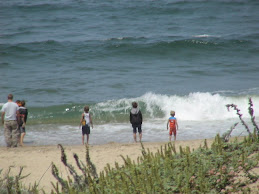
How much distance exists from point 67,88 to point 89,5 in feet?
66.5

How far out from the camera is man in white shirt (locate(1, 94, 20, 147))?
11773 millimetres

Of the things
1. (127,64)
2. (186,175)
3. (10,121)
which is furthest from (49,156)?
(127,64)

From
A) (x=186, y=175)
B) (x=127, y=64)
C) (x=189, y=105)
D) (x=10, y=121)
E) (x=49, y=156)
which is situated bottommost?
(x=49, y=156)

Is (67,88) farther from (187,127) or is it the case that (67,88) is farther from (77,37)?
(77,37)

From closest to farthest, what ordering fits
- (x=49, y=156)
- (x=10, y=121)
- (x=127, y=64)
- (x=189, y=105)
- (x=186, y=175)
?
(x=186, y=175)
(x=49, y=156)
(x=10, y=121)
(x=189, y=105)
(x=127, y=64)

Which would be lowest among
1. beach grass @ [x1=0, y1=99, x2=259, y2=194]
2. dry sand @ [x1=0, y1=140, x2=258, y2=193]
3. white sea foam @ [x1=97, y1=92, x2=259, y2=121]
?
dry sand @ [x1=0, y1=140, x2=258, y2=193]

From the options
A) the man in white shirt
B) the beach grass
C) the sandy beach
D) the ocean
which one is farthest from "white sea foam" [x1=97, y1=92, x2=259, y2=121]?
the beach grass

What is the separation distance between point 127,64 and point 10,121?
1420 centimetres

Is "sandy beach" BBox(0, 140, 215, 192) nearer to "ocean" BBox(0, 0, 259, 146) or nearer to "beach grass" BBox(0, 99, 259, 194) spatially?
"ocean" BBox(0, 0, 259, 146)

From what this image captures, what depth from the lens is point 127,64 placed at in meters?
25.3

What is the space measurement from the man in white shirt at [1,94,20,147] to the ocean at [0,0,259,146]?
3.63ft

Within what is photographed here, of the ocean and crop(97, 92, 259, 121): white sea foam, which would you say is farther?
crop(97, 92, 259, 121): white sea foam

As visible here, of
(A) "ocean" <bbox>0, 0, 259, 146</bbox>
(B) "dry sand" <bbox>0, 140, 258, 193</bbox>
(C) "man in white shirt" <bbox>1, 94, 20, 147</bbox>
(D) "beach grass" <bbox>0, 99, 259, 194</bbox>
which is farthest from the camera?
(A) "ocean" <bbox>0, 0, 259, 146</bbox>

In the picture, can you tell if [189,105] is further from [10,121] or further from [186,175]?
[186,175]
